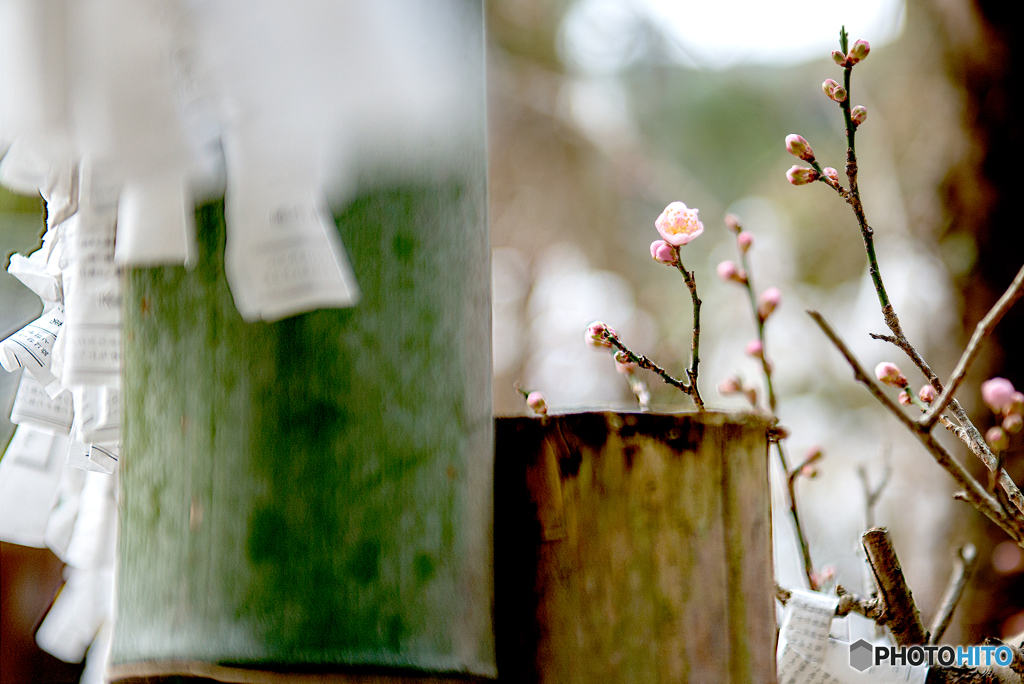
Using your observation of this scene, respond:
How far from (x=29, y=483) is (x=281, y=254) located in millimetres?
488

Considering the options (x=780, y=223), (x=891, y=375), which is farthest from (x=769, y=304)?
(x=780, y=223)

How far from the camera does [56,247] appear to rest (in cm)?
70

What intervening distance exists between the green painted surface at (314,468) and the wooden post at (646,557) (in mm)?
53

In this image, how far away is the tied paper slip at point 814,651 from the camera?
65 centimetres

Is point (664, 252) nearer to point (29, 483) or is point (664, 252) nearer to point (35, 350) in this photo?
point (35, 350)

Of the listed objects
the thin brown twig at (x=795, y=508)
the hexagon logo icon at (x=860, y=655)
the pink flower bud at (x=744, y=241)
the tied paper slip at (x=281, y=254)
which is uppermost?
the pink flower bud at (x=744, y=241)

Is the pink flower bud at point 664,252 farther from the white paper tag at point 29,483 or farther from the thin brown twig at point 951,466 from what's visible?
the white paper tag at point 29,483

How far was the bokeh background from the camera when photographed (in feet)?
4.85

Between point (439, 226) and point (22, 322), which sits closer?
point (439, 226)

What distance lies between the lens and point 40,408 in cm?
71

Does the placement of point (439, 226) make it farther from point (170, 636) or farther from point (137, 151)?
point (170, 636)

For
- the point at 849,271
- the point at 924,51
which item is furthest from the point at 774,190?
the point at 924,51

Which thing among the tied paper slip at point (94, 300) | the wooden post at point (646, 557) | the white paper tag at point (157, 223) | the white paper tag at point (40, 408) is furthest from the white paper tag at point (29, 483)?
the wooden post at point (646, 557)

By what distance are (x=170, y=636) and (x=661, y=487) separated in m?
0.38
